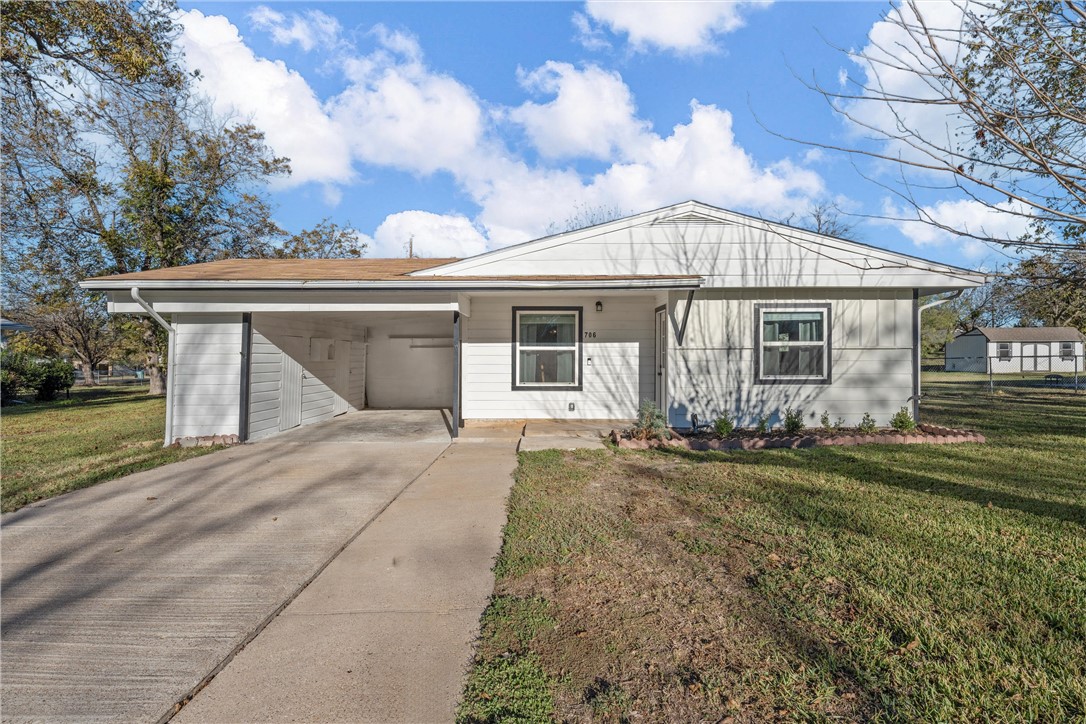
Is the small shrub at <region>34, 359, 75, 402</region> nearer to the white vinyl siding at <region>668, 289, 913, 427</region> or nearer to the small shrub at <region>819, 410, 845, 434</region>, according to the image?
the white vinyl siding at <region>668, 289, 913, 427</region>

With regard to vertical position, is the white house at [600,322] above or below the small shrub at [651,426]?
above

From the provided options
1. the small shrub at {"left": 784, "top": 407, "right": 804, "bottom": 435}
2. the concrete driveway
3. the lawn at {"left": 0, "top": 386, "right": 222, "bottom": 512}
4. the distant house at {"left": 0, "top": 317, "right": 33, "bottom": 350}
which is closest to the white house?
the small shrub at {"left": 784, "top": 407, "right": 804, "bottom": 435}

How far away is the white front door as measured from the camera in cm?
859

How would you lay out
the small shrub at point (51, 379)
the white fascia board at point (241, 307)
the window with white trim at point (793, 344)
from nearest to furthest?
the white fascia board at point (241, 307), the window with white trim at point (793, 344), the small shrub at point (51, 379)

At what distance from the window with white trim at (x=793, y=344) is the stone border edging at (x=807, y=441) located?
1.24 meters

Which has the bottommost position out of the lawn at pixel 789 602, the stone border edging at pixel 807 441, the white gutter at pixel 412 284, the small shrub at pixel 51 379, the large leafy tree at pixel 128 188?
the lawn at pixel 789 602

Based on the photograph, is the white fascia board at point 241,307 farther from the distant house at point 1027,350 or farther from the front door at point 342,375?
Answer: the distant house at point 1027,350

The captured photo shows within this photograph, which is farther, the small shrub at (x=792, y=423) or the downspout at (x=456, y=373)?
the small shrub at (x=792, y=423)

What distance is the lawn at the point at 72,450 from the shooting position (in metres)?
5.41

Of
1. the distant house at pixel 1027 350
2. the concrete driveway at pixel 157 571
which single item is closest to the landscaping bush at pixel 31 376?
the concrete driveway at pixel 157 571

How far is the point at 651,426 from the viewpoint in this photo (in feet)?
24.3

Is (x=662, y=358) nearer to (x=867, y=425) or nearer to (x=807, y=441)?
(x=807, y=441)

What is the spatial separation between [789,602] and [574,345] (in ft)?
22.6

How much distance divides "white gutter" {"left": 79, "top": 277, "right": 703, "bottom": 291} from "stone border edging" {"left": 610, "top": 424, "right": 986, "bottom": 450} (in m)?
2.32
